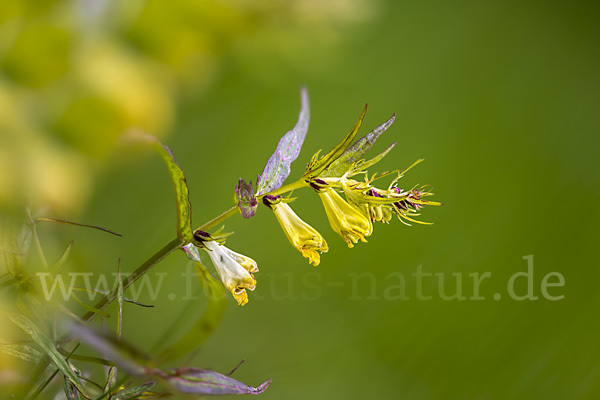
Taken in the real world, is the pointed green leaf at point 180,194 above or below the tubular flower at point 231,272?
above

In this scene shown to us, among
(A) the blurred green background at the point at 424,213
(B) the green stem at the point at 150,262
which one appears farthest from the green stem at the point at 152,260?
(A) the blurred green background at the point at 424,213

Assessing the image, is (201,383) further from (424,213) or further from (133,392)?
(424,213)

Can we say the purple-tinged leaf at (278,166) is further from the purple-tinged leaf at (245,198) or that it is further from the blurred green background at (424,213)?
the blurred green background at (424,213)

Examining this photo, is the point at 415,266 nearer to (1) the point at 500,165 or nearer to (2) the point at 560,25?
(1) the point at 500,165

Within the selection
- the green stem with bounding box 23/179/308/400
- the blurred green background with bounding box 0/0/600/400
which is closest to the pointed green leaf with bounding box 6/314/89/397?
the green stem with bounding box 23/179/308/400

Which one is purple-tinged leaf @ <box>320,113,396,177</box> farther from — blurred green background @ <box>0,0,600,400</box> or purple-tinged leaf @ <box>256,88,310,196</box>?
blurred green background @ <box>0,0,600,400</box>

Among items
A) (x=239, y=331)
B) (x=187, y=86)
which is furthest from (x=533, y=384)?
(x=187, y=86)
